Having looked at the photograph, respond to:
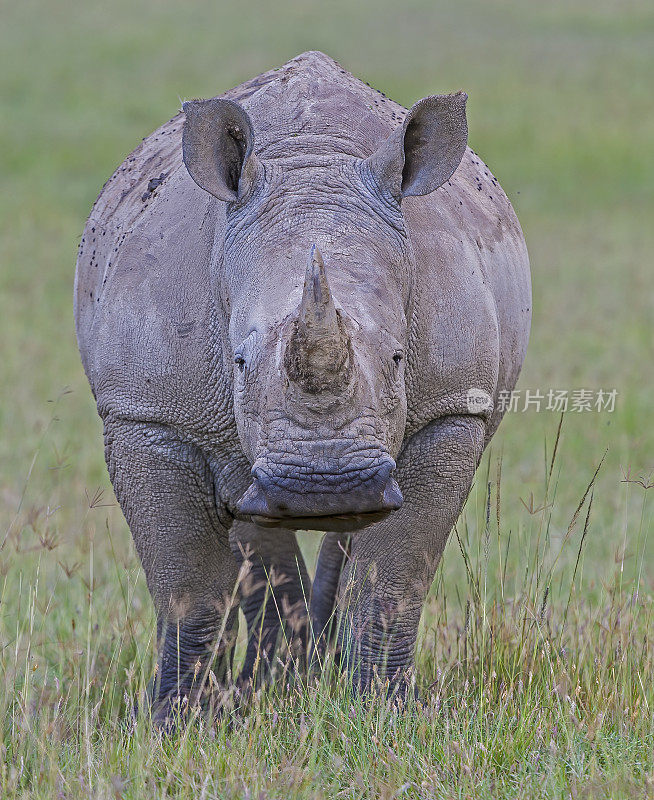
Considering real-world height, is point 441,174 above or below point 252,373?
above

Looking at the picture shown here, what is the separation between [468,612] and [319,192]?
5.29ft

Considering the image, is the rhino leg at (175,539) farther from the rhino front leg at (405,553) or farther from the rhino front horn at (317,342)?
the rhino front horn at (317,342)

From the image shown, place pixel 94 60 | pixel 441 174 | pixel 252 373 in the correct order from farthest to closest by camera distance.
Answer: pixel 94 60
pixel 441 174
pixel 252 373

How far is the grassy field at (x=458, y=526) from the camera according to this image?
359cm

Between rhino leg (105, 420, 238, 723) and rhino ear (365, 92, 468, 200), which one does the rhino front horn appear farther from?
rhino leg (105, 420, 238, 723)

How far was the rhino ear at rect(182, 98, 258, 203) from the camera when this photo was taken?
12.3 ft

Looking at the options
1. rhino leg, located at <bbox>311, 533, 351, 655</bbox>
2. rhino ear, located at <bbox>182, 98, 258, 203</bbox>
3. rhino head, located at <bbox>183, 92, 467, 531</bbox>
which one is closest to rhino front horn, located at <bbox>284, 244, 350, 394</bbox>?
rhino head, located at <bbox>183, 92, 467, 531</bbox>

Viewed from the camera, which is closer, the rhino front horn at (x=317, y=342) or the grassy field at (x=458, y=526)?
the rhino front horn at (x=317, y=342)

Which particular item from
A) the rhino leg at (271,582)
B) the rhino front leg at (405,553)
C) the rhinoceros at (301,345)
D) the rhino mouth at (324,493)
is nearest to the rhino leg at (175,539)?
the rhinoceros at (301,345)

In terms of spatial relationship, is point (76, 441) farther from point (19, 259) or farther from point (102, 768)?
point (19, 259)

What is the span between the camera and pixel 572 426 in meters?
9.49

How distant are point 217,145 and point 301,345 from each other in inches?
37.9

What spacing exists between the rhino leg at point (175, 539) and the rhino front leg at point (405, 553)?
0.47 m

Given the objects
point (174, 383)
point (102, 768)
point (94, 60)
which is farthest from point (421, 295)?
point (94, 60)
